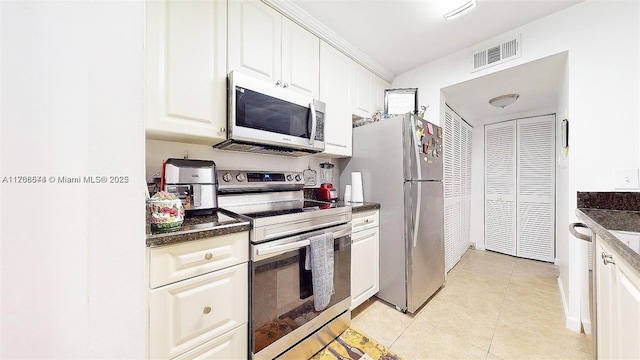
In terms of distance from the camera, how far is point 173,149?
1.42m

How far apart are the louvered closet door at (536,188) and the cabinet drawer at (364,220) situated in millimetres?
2640

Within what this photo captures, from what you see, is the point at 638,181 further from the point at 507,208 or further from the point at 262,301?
the point at 262,301

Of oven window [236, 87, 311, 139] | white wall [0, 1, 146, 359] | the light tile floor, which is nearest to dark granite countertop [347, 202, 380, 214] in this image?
oven window [236, 87, 311, 139]

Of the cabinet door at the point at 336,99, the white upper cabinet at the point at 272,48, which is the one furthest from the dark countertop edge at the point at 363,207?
the white upper cabinet at the point at 272,48

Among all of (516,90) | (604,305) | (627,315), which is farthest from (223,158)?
(516,90)

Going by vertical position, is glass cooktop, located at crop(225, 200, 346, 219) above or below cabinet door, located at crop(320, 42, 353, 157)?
below

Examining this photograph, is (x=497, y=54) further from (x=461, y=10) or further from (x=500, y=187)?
(x=500, y=187)

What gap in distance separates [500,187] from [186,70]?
4095 mm

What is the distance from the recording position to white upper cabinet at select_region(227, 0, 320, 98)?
138 cm

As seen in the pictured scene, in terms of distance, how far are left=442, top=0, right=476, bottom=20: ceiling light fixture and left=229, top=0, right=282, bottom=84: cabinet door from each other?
1.24 m

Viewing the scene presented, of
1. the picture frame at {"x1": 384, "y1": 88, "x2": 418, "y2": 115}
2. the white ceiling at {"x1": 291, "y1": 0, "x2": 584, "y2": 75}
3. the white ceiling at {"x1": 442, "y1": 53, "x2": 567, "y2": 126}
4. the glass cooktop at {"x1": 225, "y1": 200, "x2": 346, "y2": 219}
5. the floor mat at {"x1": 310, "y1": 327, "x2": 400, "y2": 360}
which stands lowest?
the floor mat at {"x1": 310, "y1": 327, "x2": 400, "y2": 360}

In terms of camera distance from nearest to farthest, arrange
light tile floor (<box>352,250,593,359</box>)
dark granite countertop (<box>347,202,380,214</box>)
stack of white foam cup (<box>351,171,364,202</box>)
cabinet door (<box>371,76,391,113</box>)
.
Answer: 1. light tile floor (<box>352,250,593,359</box>)
2. dark granite countertop (<box>347,202,380,214</box>)
3. stack of white foam cup (<box>351,171,364,202</box>)
4. cabinet door (<box>371,76,391,113</box>)

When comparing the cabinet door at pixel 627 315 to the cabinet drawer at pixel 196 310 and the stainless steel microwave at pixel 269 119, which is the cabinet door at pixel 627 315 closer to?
the cabinet drawer at pixel 196 310

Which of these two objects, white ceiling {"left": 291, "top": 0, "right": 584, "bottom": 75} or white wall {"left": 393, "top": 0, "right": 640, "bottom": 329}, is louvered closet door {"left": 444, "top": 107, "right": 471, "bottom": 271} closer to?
white ceiling {"left": 291, "top": 0, "right": 584, "bottom": 75}
